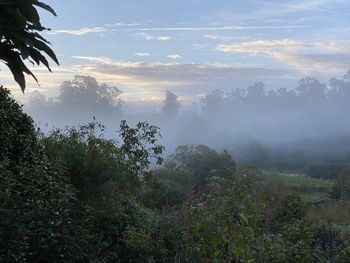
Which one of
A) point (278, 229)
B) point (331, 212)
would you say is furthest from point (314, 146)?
point (278, 229)

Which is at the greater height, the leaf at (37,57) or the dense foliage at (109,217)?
the leaf at (37,57)

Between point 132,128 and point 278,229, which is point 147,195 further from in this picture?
point 278,229

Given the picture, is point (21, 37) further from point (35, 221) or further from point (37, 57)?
point (35, 221)

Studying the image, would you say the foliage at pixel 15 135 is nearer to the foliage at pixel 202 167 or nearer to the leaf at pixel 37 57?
the leaf at pixel 37 57

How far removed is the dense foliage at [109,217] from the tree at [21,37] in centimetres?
69

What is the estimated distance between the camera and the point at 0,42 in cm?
604

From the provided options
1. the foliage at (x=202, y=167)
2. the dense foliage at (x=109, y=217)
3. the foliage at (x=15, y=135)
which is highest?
the foliage at (x=15, y=135)

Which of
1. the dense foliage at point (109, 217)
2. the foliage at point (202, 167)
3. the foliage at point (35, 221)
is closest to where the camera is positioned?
the foliage at point (35, 221)

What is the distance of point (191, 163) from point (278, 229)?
51.7 feet

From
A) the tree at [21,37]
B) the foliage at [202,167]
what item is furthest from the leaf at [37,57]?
the foliage at [202,167]

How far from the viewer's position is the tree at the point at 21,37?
19.0 feet

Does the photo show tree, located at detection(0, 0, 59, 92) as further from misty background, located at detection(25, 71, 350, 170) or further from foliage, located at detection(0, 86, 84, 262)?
misty background, located at detection(25, 71, 350, 170)

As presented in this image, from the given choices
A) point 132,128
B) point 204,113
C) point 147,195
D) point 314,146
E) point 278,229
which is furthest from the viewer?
point 204,113

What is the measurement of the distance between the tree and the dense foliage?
2.26 feet
